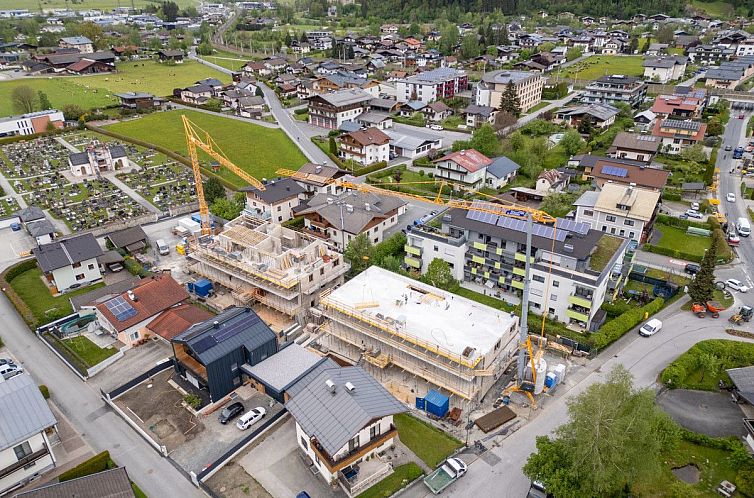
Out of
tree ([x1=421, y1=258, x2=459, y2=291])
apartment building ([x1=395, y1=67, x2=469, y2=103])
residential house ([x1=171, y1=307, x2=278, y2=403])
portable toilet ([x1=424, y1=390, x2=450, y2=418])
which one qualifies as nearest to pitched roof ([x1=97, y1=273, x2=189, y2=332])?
residential house ([x1=171, y1=307, x2=278, y2=403])

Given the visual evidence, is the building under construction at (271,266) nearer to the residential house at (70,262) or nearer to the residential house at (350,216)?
the residential house at (350,216)

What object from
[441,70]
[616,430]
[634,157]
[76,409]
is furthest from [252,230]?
[441,70]

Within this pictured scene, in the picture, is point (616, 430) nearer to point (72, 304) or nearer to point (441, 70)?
point (72, 304)

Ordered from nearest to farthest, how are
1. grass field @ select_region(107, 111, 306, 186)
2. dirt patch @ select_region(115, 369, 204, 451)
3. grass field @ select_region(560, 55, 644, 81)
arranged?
dirt patch @ select_region(115, 369, 204, 451)
grass field @ select_region(107, 111, 306, 186)
grass field @ select_region(560, 55, 644, 81)

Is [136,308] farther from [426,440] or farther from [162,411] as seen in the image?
[426,440]

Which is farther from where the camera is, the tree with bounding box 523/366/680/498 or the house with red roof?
the house with red roof

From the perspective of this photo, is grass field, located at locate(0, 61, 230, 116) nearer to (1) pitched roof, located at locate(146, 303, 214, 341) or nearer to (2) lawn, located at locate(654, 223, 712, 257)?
(1) pitched roof, located at locate(146, 303, 214, 341)

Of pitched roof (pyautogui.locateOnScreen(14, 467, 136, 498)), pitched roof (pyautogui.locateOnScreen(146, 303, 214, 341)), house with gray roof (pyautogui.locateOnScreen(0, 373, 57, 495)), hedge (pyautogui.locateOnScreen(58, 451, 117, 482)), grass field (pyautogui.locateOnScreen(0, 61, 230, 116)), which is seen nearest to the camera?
pitched roof (pyautogui.locateOnScreen(14, 467, 136, 498))

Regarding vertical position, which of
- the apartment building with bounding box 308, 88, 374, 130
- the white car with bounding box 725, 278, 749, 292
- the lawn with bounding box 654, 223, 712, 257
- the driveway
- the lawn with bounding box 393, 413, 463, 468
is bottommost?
the driveway

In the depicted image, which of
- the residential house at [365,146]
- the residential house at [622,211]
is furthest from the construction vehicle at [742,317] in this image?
the residential house at [365,146]
